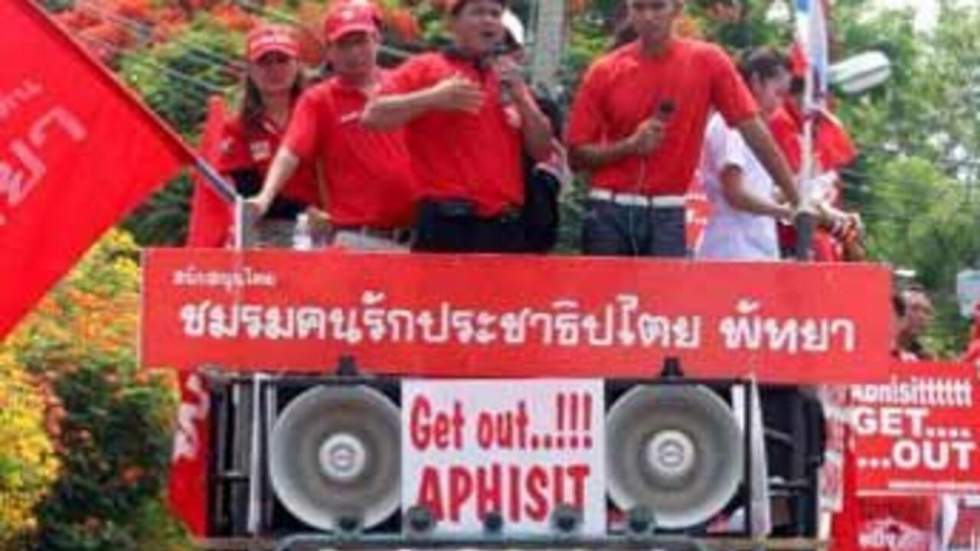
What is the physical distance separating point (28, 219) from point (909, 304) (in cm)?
542

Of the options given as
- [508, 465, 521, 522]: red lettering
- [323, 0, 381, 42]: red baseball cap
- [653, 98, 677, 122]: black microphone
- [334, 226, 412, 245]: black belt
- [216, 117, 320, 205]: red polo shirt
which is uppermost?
[323, 0, 381, 42]: red baseball cap

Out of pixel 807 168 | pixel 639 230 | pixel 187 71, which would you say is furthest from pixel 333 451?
pixel 187 71

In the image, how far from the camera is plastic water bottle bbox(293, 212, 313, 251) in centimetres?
1260

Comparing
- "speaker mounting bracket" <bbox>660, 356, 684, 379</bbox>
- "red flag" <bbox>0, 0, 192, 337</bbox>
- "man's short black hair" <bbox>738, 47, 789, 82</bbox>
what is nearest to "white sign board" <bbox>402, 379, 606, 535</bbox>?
"speaker mounting bracket" <bbox>660, 356, 684, 379</bbox>

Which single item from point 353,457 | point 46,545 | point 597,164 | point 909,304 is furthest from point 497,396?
point 46,545

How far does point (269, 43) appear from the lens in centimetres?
1316

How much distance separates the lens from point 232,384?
11.5m

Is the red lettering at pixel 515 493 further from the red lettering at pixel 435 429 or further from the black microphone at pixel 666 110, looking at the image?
the black microphone at pixel 666 110

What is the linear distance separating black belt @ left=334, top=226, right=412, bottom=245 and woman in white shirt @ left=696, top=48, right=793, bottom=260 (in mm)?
1050

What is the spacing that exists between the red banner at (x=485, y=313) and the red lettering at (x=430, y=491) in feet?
1.69

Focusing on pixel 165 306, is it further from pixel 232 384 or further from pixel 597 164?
pixel 597 164

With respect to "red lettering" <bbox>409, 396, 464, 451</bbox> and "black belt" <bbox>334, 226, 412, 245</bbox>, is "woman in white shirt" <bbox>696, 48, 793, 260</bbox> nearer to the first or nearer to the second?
"black belt" <bbox>334, 226, 412, 245</bbox>

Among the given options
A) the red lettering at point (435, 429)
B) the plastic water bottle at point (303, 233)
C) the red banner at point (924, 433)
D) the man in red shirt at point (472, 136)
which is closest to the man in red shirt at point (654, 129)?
the man in red shirt at point (472, 136)

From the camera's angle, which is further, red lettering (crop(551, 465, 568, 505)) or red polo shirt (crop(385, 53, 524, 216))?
red polo shirt (crop(385, 53, 524, 216))
